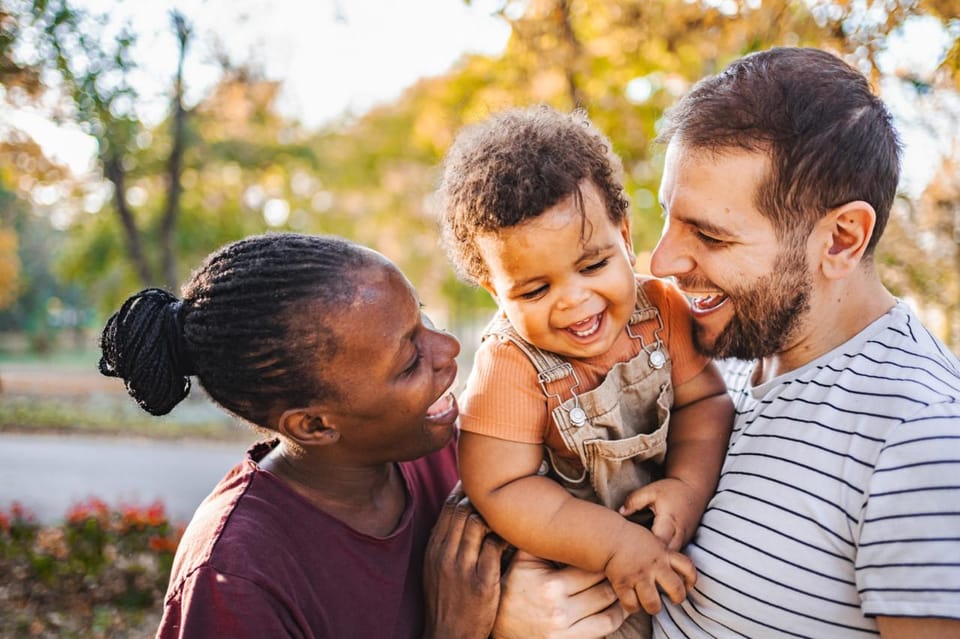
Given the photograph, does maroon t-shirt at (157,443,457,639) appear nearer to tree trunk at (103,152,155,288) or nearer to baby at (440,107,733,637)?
baby at (440,107,733,637)

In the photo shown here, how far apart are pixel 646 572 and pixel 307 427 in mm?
1012

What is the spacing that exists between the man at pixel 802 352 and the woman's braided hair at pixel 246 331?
3.43 feet

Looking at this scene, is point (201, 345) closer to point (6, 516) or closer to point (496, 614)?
point (496, 614)

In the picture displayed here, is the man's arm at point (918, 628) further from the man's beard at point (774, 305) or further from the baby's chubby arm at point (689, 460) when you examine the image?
the man's beard at point (774, 305)

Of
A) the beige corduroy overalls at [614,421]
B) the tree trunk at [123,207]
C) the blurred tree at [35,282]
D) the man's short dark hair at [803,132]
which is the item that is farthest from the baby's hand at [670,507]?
the blurred tree at [35,282]

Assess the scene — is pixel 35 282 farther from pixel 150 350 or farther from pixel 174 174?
pixel 150 350

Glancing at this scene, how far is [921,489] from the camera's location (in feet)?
5.36

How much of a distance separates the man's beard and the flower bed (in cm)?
466

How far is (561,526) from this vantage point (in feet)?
7.06

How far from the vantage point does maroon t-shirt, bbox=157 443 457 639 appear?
171 cm

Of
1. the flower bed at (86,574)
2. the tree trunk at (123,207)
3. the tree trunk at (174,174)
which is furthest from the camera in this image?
the tree trunk at (174,174)

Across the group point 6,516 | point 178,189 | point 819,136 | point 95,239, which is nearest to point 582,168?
point 819,136

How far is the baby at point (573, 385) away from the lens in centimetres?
216

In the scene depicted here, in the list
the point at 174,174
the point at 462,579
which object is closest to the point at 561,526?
the point at 462,579
